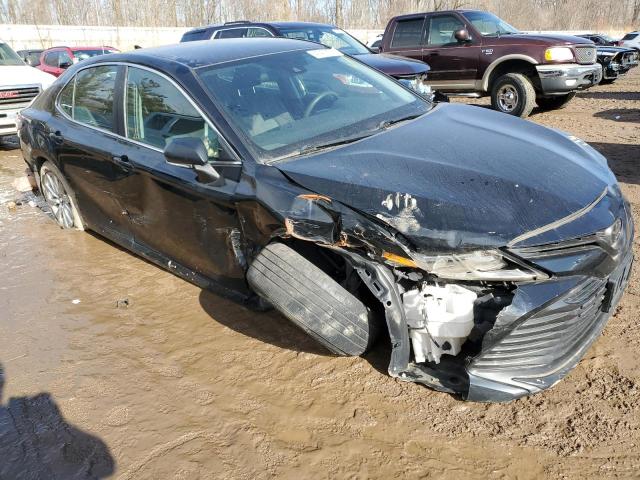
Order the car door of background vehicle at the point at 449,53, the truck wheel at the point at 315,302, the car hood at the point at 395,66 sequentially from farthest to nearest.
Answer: the car door of background vehicle at the point at 449,53 < the car hood at the point at 395,66 < the truck wheel at the point at 315,302

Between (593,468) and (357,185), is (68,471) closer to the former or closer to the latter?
(357,185)

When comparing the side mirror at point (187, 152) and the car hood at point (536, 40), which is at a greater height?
the car hood at point (536, 40)

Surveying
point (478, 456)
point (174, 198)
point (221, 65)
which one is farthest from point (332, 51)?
point (478, 456)

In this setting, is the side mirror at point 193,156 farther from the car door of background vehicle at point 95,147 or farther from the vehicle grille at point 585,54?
the vehicle grille at point 585,54

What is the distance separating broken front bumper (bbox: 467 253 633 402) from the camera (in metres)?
2.25

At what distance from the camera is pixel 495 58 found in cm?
916

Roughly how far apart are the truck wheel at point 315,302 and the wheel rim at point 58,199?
10.3ft

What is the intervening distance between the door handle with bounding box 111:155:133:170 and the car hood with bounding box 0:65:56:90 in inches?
255

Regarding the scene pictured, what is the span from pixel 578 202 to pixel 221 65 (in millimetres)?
2300

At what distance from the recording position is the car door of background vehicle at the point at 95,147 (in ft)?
12.8

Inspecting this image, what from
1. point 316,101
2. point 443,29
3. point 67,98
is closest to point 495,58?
point 443,29

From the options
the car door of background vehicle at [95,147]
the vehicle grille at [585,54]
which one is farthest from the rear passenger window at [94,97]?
the vehicle grille at [585,54]

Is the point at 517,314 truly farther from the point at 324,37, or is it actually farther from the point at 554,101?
the point at 554,101

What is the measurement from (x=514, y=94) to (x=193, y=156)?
7682mm
